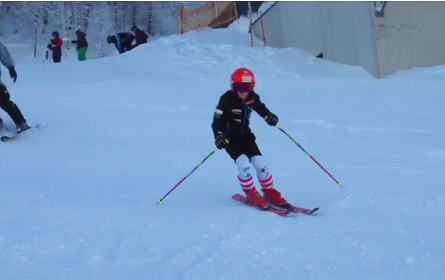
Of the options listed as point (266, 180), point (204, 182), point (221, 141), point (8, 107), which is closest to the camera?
point (221, 141)

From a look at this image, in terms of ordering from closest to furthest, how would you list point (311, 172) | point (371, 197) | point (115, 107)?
point (371, 197)
point (311, 172)
point (115, 107)

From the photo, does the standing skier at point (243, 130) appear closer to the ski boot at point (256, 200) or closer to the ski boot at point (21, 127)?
the ski boot at point (256, 200)

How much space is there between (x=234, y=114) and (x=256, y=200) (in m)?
0.90

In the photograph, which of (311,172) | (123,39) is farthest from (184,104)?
(123,39)

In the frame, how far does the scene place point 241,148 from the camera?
5340 millimetres

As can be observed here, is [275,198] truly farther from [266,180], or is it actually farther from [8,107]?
[8,107]

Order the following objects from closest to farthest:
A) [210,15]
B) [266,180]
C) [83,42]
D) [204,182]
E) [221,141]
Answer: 1. [221,141]
2. [266,180]
3. [204,182]
4. [83,42]
5. [210,15]

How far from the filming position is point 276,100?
11.0m

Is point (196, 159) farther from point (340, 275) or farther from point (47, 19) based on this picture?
point (47, 19)

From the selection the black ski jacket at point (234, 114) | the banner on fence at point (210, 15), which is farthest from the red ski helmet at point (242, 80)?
the banner on fence at point (210, 15)

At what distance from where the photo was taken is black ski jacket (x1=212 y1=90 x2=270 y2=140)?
517cm

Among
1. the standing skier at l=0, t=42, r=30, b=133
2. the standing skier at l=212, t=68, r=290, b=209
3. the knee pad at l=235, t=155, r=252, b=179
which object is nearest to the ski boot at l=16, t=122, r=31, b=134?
the standing skier at l=0, t=42, r=30, b=133

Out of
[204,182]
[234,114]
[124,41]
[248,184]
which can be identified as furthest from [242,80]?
[124,41]

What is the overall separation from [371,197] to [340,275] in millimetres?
2124
